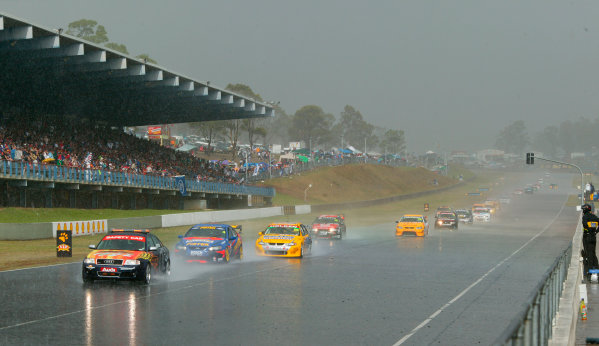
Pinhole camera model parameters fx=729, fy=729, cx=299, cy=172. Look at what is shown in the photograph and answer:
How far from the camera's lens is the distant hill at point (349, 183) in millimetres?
88625

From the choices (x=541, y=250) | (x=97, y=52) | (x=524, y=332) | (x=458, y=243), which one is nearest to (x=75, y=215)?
(x=97, y=52)

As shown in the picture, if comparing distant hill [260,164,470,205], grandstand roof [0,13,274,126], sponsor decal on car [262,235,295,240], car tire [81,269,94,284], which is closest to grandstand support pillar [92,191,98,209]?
grandstand roof [0,13,274,126]

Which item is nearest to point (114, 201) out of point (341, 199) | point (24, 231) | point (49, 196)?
point (49, 196)

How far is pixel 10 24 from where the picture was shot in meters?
35.8

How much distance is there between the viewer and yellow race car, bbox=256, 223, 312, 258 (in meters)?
25.9

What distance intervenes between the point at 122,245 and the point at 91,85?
33444mm

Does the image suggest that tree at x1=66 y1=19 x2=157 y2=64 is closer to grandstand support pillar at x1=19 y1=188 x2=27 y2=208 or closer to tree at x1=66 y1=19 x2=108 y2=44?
tree at x1=66 y1=19 x2=108 y2=44

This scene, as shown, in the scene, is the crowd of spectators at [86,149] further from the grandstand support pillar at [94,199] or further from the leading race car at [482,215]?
the leading race car at [482,215]

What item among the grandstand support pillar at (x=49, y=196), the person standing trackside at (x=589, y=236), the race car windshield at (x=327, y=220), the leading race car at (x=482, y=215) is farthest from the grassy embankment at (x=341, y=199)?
the person standing trackside at (x=589, y=236)

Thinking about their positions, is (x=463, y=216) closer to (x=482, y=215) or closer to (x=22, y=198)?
(x=482, y=215)

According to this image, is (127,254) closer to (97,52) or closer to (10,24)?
(10,24)

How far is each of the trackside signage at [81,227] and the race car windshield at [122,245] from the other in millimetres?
15782

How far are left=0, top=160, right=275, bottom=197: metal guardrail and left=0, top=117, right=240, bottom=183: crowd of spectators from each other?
29.6 inches

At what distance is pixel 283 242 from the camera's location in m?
25.9
